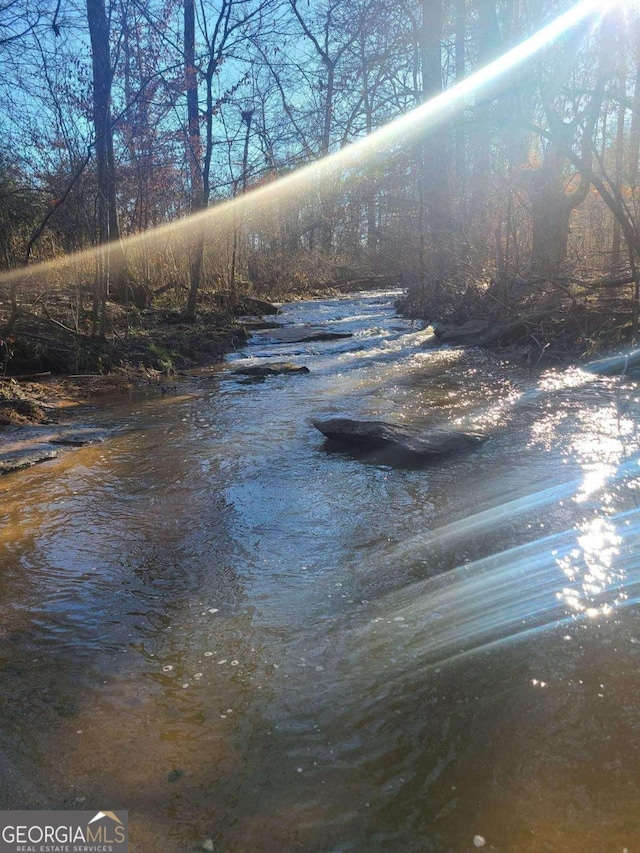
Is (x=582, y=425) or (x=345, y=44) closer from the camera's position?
(x=582, y=425)

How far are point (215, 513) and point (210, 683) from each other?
165cm

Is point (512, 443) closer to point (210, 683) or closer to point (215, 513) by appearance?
point (215, 513)

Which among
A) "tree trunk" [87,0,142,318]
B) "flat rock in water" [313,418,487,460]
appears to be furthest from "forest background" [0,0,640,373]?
"flat rock in water" [313,418,487,460]

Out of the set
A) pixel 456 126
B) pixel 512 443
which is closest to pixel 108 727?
pixel 512 443

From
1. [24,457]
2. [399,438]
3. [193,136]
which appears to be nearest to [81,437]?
[24,457]

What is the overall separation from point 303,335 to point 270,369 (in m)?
4.02

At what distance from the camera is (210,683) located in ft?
7.00

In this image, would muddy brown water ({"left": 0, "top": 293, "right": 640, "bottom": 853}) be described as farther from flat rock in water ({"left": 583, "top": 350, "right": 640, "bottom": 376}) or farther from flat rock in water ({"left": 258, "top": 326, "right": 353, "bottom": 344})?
flat rock in water ({"left": 258, "top": 326, "right": 353, "bottom": 344})

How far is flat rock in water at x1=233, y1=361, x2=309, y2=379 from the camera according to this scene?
869 cm

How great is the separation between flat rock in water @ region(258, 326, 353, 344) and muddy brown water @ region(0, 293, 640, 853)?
305 inches

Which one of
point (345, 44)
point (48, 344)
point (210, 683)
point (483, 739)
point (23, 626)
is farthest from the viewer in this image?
point (345, 44)

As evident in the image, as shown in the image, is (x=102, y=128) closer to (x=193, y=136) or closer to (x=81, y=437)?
(x=193, y=136)

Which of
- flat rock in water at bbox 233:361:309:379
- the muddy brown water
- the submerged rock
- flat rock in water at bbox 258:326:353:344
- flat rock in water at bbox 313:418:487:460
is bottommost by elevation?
the muddy brown water

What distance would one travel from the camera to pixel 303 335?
12.6m
